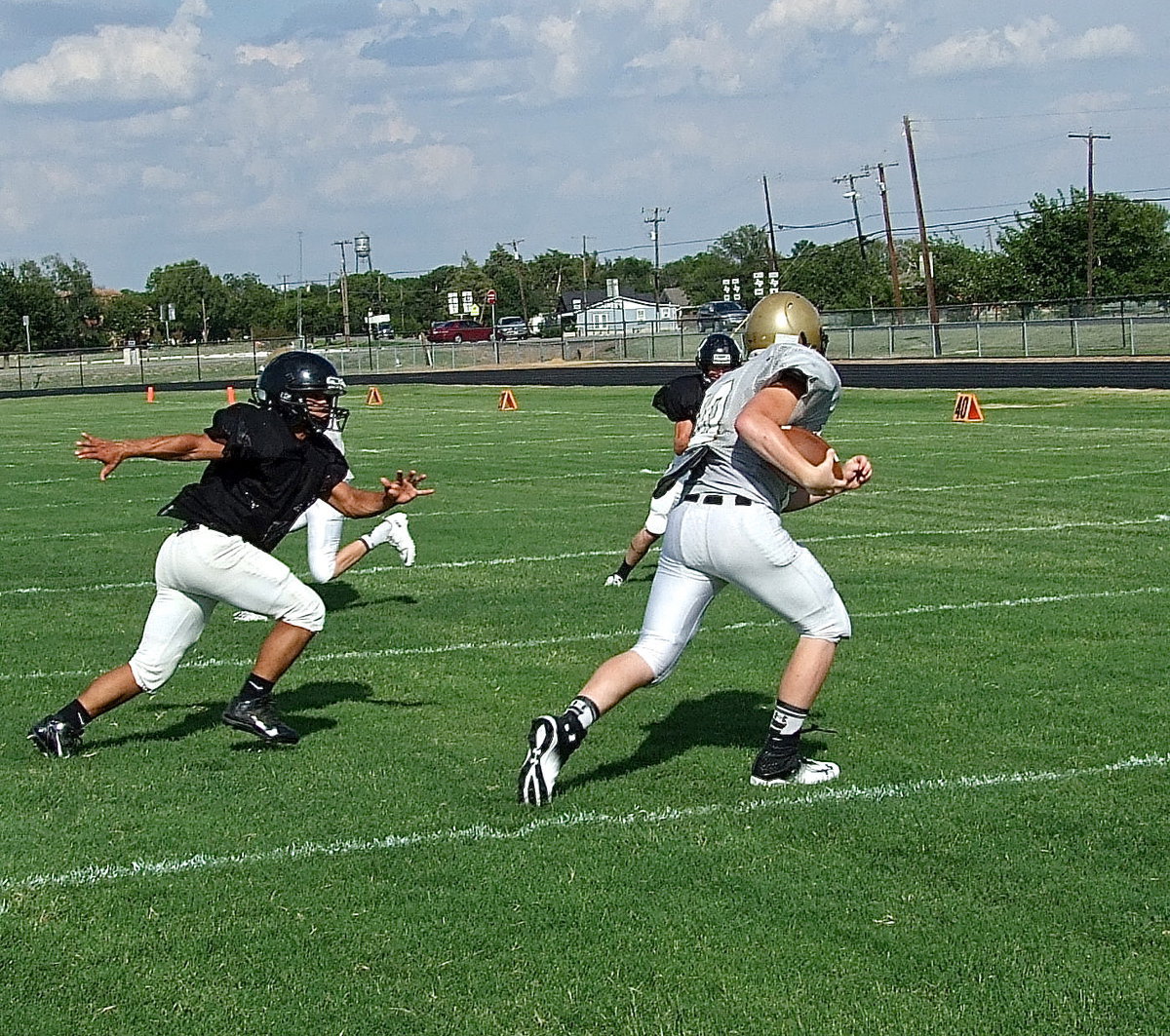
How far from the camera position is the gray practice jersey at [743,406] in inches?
231

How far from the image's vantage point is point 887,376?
43.0 m

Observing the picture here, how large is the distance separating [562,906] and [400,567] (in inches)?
301

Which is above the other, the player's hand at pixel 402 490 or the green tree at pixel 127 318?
the green tree at pixel 127 318

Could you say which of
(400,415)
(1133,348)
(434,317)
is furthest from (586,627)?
(434,317)

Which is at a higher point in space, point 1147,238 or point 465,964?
point 1147,238

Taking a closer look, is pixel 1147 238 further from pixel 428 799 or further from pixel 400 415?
pixel 428 799

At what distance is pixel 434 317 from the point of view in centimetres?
14325

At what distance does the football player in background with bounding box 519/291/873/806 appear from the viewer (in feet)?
19.1

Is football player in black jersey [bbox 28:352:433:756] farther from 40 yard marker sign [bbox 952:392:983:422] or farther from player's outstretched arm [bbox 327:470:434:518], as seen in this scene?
40 yard marker sign [bbox 952:392:983:422]

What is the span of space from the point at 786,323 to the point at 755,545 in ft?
2.95

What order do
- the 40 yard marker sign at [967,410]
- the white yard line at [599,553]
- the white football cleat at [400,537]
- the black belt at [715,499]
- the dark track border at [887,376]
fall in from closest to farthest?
the black belt at [715,499] < the white football cleat at [400,537] < the white yard line at [599,553] < the 40 yard marker sign at [967,410] < the dark track border at [887,376]

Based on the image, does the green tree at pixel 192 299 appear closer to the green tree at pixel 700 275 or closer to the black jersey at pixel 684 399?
the green tree at pixel 700 275

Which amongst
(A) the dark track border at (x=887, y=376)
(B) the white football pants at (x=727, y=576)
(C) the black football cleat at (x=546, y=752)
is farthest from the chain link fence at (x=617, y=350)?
(C) the black football cleat at (x=546, y=752)

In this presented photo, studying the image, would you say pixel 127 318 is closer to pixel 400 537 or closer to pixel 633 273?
pixel 633 273
